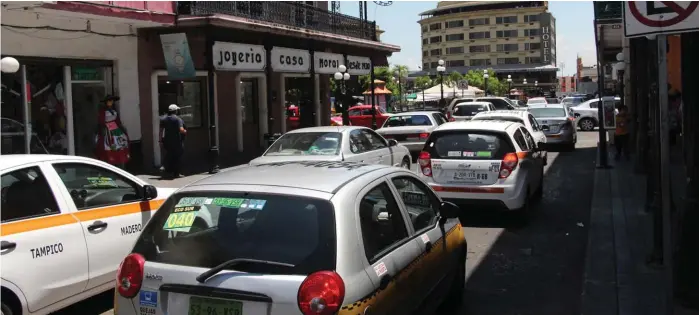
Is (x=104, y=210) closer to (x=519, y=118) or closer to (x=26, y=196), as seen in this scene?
(x=26, y=196)

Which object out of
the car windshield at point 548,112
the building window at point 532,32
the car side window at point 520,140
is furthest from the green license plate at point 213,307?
the building window at point 532,32

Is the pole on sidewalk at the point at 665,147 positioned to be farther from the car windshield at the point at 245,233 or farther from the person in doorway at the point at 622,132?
the person in doorway at the point at 622,132

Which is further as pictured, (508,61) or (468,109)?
(508,61)

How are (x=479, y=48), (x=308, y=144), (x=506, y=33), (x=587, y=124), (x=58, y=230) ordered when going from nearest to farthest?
1. (x=58, y=230)
2. (x=308, y=144)
3. (x=587, y=124)
4. (x=506, y=33)
5. (x=479, y=48)

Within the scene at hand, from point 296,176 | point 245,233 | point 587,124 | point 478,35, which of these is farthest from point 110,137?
point 478,35

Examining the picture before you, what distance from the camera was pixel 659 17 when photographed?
4.70 metres

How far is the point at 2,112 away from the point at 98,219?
→ 9.40 meters

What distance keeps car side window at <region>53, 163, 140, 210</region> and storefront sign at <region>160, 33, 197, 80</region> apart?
1014 cm

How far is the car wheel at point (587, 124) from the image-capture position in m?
30.1

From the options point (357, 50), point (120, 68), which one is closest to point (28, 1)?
point (120, 68)

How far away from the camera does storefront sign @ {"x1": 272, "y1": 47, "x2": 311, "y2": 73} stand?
19125 millimetres

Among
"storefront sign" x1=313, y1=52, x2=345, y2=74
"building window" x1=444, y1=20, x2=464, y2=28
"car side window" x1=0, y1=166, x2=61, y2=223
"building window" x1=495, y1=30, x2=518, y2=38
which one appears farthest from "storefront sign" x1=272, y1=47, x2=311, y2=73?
"building window" x1=444, y1=20, x2=464, y2=28

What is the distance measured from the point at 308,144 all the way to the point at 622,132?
9.40 m

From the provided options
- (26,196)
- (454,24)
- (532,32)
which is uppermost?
(454,24)
